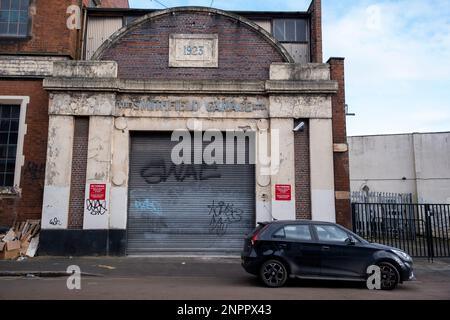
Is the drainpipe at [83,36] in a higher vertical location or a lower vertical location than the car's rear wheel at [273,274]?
higher

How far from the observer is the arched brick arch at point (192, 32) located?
15.2 metres

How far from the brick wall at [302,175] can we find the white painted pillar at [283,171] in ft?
0.65

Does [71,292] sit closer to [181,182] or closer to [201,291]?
[201,291]

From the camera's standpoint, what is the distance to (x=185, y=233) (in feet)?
47.8

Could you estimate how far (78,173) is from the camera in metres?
14.2

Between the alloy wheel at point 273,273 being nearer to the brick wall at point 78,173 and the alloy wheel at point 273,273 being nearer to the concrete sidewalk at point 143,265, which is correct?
the concrete sidewalk at point 143,265

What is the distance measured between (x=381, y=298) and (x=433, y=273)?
4826 mm

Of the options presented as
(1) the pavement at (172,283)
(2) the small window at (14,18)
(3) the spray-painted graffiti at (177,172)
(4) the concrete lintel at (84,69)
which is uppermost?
(2) the small window at (14,18)

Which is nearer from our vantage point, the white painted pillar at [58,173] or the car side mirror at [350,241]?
the car side mirror at [350,241]

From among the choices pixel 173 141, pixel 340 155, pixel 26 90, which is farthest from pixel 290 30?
pixel 26 90

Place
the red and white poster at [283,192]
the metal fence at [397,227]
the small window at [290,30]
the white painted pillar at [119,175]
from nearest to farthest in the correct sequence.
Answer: the white painted pillar at [119,175] < the red and white poster at [283,192] < the metal fence at [397,227] < the small window at [290,30]

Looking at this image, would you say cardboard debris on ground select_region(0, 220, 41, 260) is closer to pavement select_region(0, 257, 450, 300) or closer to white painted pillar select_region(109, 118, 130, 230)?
pavement select_region(0, 257, 450, 300)

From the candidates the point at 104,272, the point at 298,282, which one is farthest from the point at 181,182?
the point at 298,282

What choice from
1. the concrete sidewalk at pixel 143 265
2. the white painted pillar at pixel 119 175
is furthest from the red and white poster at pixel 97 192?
the concrete sidewalk at pixel 143 265
